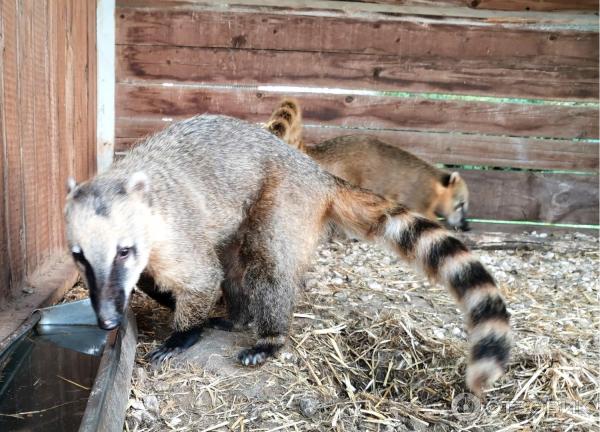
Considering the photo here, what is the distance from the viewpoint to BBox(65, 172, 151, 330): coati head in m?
2.79

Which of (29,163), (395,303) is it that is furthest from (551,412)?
(29,163)

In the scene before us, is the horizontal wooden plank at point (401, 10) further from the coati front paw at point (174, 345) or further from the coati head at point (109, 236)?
the coati front paw at point (174, 345)

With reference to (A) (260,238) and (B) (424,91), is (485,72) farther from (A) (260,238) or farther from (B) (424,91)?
(A) (260,238)

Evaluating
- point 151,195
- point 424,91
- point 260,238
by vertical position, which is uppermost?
point 424,91

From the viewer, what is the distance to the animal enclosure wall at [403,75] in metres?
6.00

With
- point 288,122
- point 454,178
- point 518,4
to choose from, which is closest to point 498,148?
point 454,178

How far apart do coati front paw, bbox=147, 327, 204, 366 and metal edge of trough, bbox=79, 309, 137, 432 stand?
0.15m

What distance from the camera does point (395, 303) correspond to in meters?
4.43

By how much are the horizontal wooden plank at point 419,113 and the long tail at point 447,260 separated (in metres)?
2.68

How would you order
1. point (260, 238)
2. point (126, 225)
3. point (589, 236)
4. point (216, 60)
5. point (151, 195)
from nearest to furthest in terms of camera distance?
1. point (126, 225)
2. point (151, 195)
3. point (260, 238)
4. point (216, 60)
5. point (589, 236)

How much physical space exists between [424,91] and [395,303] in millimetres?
2860

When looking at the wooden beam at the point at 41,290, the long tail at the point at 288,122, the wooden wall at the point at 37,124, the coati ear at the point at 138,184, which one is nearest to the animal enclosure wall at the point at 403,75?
the long tail at the point at 288,122

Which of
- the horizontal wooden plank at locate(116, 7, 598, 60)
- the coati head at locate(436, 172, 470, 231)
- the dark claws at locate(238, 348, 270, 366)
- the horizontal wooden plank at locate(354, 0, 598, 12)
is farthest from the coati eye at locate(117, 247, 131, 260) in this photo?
the coati head at locate(436, 172, 470, 231)

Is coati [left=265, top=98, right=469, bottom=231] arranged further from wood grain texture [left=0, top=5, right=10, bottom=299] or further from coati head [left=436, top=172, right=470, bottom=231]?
wood grain texture [left=0, top=5, right=10, bottom=299]
